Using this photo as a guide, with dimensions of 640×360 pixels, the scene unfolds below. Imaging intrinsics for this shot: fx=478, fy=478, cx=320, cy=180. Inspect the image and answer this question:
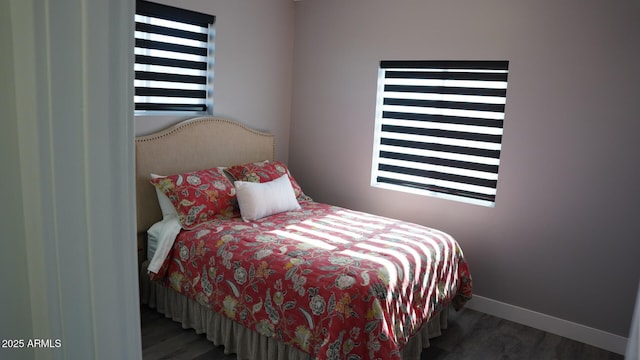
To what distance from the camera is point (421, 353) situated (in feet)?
9.59

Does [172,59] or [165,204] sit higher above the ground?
[172,59]

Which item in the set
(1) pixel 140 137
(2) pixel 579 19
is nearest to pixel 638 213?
(2) pixel 579 19

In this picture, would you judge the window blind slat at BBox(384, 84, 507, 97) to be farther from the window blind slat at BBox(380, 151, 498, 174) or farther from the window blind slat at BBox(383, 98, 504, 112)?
the window blind slat at BBox(380, 151, 498, 174)

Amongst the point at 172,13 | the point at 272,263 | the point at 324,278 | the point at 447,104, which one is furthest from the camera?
the point at 447,104

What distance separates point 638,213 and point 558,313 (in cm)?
85

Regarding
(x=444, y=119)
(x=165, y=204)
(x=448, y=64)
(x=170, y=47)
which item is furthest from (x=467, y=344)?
(x=170, y=47)

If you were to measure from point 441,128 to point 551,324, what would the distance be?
1.61 m

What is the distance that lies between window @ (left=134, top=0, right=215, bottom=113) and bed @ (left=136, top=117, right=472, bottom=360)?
0.25m

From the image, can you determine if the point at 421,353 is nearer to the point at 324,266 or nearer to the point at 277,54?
the point at 324,266

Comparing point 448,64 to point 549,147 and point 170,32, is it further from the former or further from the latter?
point 170,32

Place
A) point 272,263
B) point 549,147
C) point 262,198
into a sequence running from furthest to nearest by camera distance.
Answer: point 262,198
point 549,147
point 272,263

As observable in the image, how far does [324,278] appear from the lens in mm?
2404

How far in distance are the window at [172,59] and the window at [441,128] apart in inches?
56.6

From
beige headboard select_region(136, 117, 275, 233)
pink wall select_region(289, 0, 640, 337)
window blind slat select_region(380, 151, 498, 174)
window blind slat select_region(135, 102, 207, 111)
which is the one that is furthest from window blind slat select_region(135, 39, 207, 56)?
window blind slat select_region(380, 151, 498, 174)
